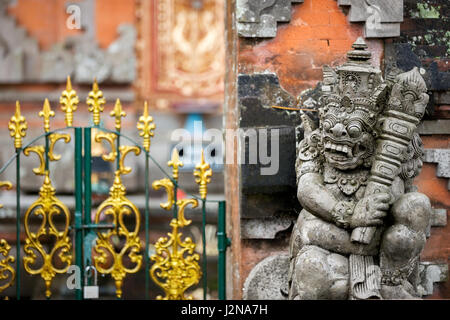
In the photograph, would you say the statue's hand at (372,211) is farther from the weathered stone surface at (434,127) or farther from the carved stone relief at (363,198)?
the weathered stone surface at (434,127)

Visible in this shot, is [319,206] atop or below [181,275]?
atop

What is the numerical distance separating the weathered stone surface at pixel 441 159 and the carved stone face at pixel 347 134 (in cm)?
115

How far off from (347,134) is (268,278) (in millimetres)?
1569

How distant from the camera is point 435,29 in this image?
7.86 metres

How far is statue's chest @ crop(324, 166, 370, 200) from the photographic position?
6770 mm

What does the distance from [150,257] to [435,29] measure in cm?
283

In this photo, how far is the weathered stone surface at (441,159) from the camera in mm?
7727

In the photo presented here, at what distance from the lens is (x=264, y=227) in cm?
771

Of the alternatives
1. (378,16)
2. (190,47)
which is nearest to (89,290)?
(378,16)

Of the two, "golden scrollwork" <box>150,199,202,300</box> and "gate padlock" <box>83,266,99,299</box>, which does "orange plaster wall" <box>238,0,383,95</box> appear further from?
"gate padlock" <box>83,266,99,299</box>

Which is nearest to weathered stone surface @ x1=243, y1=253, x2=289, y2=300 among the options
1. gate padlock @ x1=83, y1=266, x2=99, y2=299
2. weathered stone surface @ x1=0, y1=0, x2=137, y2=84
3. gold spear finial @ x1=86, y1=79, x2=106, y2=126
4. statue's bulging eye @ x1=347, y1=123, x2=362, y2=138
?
gate padlock @ x1=83, y1=266, x2=99, y2=299
